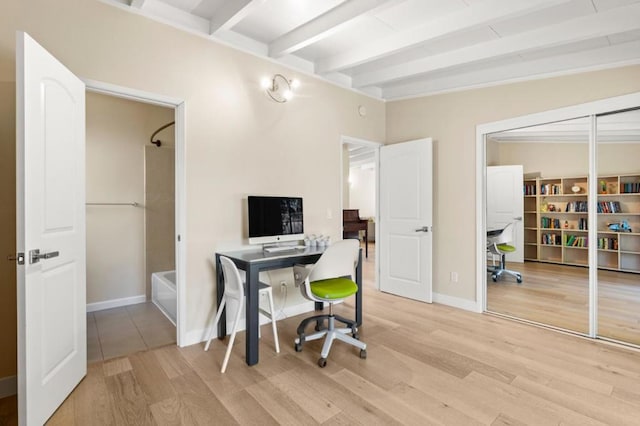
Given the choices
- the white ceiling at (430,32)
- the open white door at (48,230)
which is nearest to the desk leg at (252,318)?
the open white door at (48,230)

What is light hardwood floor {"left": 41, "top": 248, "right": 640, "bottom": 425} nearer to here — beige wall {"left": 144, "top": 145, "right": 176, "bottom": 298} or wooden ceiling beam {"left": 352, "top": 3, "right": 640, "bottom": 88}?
beige wall {"left": 144, "top": 145, "right": 176, "bottom": 298}

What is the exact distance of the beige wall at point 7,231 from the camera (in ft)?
6.77

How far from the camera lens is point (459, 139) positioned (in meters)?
3.86

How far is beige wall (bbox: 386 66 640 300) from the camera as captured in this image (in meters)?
3.36

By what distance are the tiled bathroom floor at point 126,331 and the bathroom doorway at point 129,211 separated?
0.02 m

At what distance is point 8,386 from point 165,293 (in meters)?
1.52

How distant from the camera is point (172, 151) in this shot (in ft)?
13.8

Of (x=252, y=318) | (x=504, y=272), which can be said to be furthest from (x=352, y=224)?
(x=252, y=318)

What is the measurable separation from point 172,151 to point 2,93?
7.11 feet

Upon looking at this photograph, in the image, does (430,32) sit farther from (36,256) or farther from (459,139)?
(36,256)

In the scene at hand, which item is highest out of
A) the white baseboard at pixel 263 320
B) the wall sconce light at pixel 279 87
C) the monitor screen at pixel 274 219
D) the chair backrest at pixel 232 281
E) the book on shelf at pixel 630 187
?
the wall sconce light at pixel 279 87

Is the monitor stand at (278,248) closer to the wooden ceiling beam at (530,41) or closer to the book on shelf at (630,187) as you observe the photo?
the wooden ceiling beam at (530,41)

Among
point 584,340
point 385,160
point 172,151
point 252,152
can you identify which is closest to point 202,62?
point 252,152

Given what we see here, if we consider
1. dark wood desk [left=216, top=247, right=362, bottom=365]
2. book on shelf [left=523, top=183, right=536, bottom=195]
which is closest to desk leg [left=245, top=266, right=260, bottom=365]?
dark wood desk [left=216, top=247, right=362, bottom=365]
